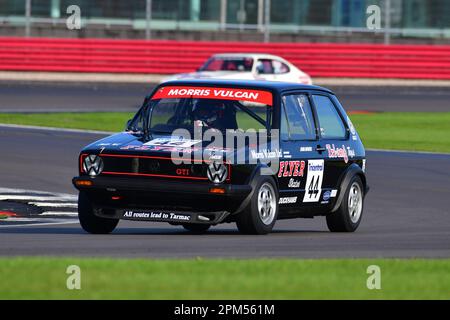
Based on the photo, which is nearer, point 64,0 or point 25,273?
point 25,273

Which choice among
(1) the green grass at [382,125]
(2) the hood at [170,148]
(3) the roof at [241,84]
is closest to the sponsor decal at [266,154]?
(2) the hood at [170,148]

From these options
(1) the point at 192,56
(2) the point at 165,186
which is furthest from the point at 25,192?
(1) the point at 192,56

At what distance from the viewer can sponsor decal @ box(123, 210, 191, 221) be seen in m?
12.1

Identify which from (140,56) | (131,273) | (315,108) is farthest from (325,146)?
(140,56)

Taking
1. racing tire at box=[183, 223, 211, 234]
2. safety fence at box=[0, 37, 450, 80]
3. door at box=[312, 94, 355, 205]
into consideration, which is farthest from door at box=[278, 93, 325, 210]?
safety fence at box=[0, 37, 450, 80]

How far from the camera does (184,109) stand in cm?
1305

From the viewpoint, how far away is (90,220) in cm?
1257

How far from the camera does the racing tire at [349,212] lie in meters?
13.8

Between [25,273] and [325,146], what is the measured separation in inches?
208

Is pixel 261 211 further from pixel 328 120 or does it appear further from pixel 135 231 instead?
pixel 328 120

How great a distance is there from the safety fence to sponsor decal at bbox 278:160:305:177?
26377 mm

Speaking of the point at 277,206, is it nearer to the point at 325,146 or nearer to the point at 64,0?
the point at 325,146

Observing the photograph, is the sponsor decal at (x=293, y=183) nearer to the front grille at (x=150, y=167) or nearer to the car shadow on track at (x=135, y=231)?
the car shadow on track at (x=135, y=231)

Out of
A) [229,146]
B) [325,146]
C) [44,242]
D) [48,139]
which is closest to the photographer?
[44,242]
